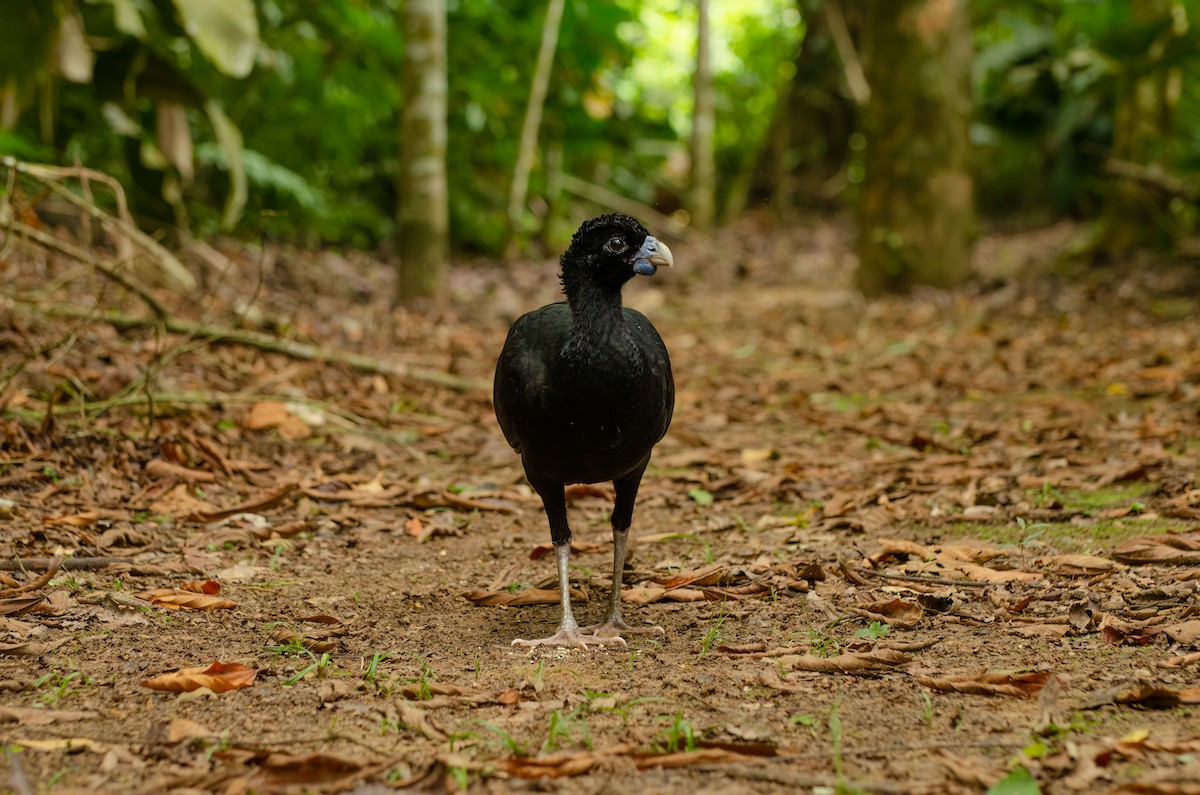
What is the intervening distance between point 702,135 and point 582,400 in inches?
573

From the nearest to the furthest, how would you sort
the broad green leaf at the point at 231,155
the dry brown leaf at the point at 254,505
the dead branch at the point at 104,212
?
the dry brown leaf at the point at 254,505, the dead branch at the point at 104,212, the broad green leaf at the point at 231,155

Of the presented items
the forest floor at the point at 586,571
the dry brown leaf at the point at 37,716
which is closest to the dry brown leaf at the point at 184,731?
the forest floor at the point at 586,571

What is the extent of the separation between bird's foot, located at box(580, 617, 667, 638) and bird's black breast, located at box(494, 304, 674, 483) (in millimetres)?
511

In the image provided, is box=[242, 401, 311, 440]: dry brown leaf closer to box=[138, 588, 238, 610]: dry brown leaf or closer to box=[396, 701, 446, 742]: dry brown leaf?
box=[138, 588, 238, 610]: dry brown leaf

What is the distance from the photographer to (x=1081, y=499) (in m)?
4.91

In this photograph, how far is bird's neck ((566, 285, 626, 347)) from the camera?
3.77 meters

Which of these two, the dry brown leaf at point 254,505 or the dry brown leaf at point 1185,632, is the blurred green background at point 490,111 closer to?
the dry brown leaf at point 254,505

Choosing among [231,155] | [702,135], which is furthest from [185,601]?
[702,135]

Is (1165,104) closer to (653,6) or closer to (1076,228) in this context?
(1076,228)

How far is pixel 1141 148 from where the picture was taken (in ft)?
37.4

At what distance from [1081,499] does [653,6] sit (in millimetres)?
22037

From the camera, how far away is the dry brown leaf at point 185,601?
3.81m

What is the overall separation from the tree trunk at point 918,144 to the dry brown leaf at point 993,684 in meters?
8.83

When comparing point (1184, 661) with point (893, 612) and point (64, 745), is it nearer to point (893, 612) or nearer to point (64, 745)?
point (893, 612)
